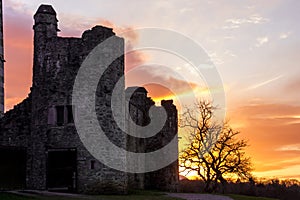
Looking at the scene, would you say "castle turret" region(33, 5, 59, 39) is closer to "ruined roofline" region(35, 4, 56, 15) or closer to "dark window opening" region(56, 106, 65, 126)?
"ruined roofline" region(35, 4, 56, 15)

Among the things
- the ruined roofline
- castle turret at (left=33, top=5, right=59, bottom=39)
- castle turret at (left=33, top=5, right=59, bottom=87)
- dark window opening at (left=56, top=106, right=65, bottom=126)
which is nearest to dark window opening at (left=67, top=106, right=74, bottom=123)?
dark window opening at (left=56, top=106, right=65, bottom=126)

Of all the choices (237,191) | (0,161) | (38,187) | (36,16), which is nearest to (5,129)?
(0,161)

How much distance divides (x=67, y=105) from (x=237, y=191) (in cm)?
3891

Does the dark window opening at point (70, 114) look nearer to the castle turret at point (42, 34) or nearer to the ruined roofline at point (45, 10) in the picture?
the castle turret at point (42, 34)

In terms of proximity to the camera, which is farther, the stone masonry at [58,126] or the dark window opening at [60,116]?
the dark window opening at [60,116]

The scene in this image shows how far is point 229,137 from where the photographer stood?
56.7 meters

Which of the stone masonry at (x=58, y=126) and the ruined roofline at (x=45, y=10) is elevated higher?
the ruined roofline at (x=45, y=10)

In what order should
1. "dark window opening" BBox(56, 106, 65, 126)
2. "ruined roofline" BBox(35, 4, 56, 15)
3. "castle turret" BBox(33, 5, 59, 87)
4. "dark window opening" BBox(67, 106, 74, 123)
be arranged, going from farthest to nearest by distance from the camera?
"ruined roofline" BBox(35, 4, 56, 15) < "castle turret" BBox(33, 5, 59, 87) < "dark window opening" BBox(56, 106, 65, 126) < "dark window opening" BBox(67, 106, 74, 123)

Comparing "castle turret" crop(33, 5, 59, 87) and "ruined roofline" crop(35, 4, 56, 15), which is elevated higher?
"ruined roofline" crop(35, 4, 56, 15)

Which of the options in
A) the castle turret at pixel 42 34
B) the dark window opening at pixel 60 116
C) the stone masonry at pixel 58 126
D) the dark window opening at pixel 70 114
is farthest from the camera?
the castle turret at pixel 42 34

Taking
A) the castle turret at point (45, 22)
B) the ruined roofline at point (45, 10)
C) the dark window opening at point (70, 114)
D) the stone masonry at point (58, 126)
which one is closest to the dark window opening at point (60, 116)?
the stone masonry at point (58, 126)

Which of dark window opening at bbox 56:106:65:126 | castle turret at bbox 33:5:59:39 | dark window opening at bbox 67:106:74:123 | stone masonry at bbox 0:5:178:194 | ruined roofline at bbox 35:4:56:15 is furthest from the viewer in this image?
ruined roofline at bbox 35:4:56:15

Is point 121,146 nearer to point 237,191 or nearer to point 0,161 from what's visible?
point 0,161

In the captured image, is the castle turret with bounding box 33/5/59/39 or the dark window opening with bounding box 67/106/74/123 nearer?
the dark window opening with bounding box 67/106/74/123
